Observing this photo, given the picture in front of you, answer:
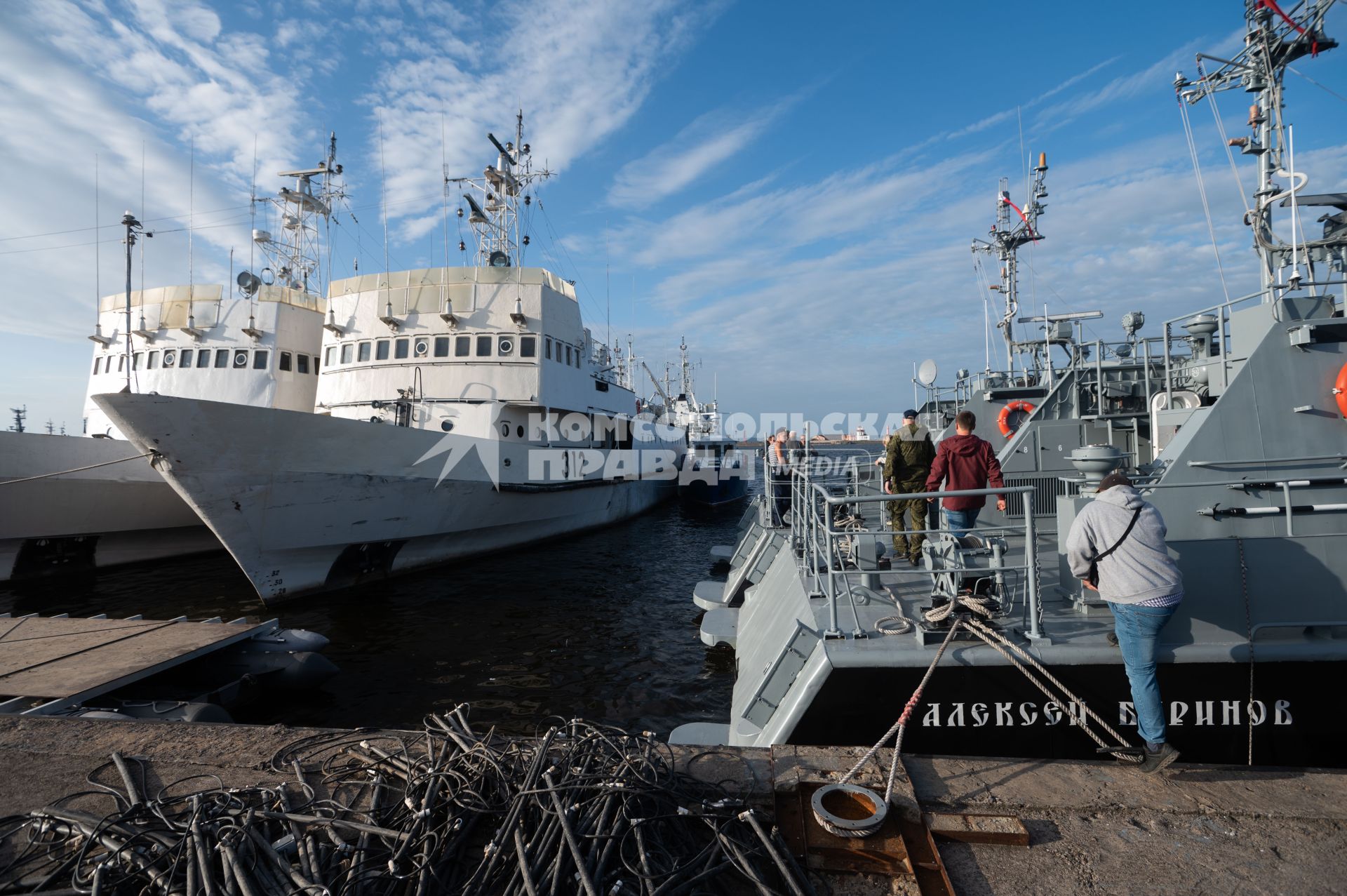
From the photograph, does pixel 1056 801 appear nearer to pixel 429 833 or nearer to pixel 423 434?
pixel 429 833

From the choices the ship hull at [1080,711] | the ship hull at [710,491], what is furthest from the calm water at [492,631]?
the ship hull at [710,491]

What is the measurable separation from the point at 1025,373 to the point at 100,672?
18.1 m

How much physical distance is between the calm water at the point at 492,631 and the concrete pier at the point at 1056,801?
328 cm

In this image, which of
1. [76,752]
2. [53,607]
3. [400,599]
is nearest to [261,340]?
[53,607]

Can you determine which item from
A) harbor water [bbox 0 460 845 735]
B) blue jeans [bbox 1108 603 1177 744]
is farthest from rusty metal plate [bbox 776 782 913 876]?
harbor water [bbox 0 460 845 735]

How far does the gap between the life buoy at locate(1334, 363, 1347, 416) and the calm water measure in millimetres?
6364

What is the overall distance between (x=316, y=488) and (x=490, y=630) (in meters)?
4.43

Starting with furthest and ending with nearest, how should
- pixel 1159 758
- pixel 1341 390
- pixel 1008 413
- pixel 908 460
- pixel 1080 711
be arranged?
pixel 1008 413, pixel 908 460, pixel 1341 390, pixel 1080 711, pixel 1159 758

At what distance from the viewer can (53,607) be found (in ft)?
38.6

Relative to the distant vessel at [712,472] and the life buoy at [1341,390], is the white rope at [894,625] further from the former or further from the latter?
the distant vessel at [712,472]

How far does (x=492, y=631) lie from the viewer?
33.2ft

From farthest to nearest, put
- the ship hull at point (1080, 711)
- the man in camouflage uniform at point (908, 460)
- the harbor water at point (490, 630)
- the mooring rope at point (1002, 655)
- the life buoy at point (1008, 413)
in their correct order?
1. the life buoy at point (1008, 413)
2. the harbor water at point (490, 630)
3. the man in camouflage uniform at point (908, 460)
4. the ship hull at point (1080, 711)
5. the mooring rope at point (1002, 655)

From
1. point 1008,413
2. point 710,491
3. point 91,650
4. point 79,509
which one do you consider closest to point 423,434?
point 91,650

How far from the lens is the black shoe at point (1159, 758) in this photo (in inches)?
131
